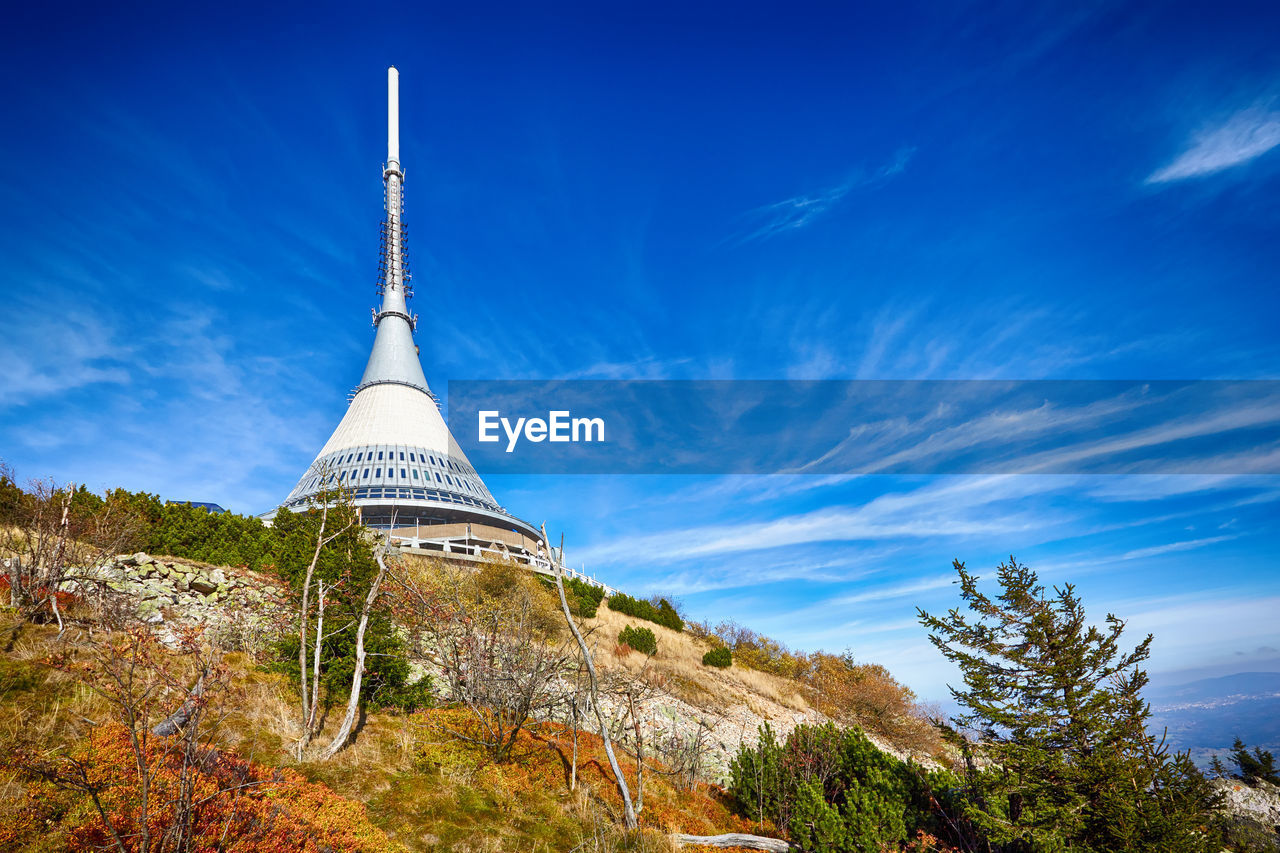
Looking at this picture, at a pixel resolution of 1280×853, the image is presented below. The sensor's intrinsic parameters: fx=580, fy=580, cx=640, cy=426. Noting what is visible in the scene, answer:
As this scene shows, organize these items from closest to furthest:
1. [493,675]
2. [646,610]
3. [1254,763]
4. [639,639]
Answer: [493,675]
[1254,763]
[639,639]
[646,610]

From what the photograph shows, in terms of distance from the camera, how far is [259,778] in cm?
907

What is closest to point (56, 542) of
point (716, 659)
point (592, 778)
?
point (592, 778)

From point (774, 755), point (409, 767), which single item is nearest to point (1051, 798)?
point (774, 755)

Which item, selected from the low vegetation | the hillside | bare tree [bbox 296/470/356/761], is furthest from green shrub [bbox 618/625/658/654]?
bare tree [bbox 296/470/356/761]

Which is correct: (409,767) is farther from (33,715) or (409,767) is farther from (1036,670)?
(1036,670)

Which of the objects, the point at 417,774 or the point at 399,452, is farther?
the point at 399,452

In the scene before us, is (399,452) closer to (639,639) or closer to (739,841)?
(639,639)

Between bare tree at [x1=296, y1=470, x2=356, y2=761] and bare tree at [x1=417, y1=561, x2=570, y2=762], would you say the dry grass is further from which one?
bare tree at [x1=296, y1=470, x2=356, y2=761]

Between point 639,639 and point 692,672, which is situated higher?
point 639,639

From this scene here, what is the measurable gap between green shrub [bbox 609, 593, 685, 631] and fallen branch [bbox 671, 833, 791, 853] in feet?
80.9

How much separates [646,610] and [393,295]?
46.7m

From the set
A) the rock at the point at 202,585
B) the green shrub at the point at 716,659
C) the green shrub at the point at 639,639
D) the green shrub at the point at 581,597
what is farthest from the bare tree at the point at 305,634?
the green shrub at the point at 716,659

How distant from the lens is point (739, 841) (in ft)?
34.3

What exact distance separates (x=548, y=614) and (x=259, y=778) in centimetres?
1780
